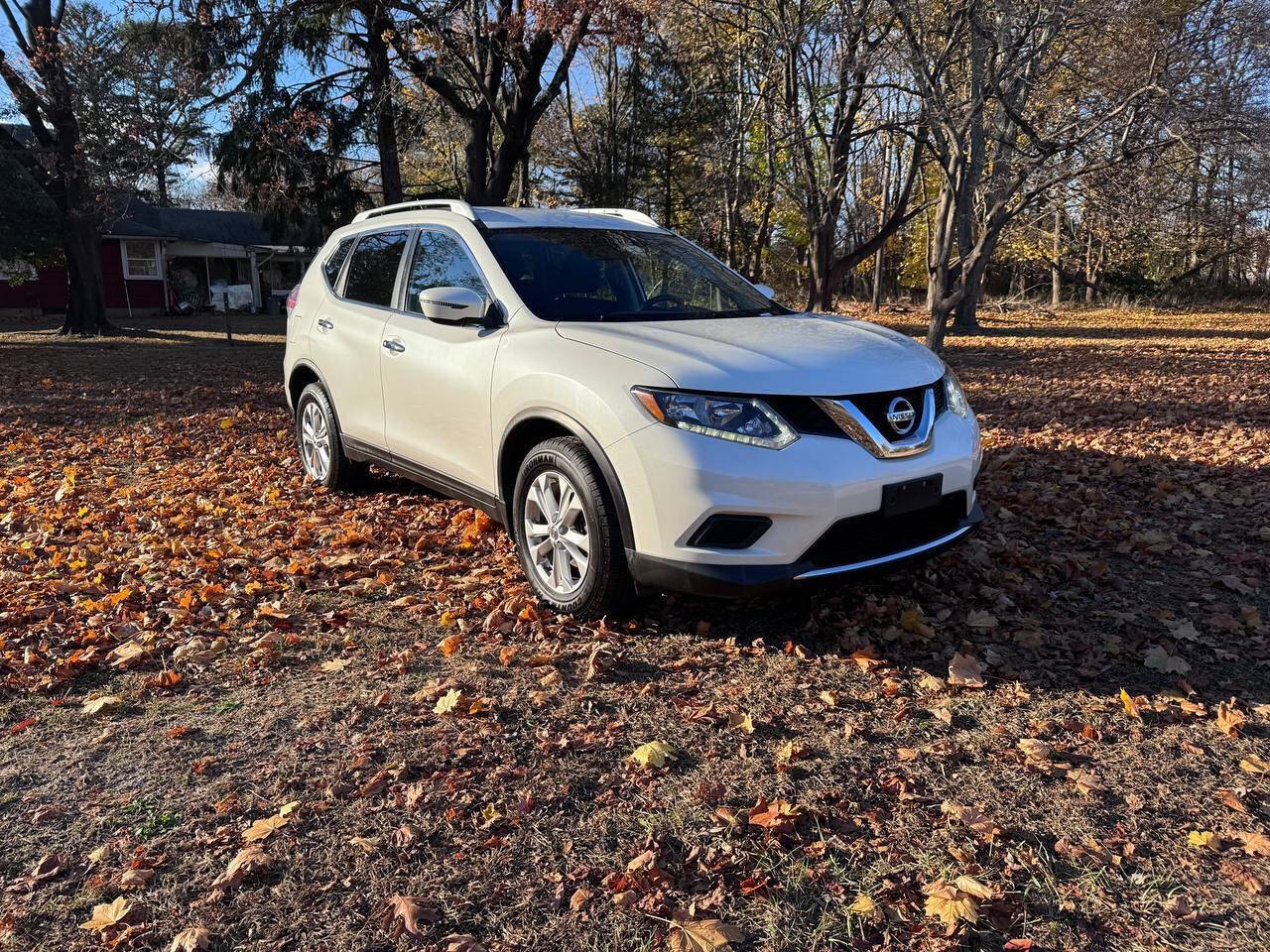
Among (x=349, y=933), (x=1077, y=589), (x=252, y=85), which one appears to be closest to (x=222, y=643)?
(x=349, y=933)

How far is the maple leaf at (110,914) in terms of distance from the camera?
2381 millimetres

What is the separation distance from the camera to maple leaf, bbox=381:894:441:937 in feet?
7.75

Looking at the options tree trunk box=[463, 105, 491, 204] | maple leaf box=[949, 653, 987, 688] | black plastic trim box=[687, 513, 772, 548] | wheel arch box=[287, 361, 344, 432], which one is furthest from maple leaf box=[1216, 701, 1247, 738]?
tree trunk box=[463, 105, 491, 204]

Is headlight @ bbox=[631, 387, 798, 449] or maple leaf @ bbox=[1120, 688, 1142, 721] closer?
maple leaf @ bbox=[1120, 688, 1142, 721]

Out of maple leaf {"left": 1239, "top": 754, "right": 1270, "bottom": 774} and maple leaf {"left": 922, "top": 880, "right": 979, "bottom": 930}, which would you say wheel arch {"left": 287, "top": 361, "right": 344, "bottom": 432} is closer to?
maple leaf {"left": 922, "top": 880, "right": 979, "bottom": 930}

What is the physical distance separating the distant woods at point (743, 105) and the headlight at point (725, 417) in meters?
8.49

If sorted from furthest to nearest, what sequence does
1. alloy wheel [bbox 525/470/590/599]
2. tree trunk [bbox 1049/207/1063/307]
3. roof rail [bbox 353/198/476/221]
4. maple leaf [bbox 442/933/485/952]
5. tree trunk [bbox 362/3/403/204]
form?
tree trunk [bbox 1049/207/1063/307], tree trunk [bbox 362/3/403/204], roof rail [bbox 353/198/476/221], alloy wheel [bbox 525/470/590/599], maple leaf [bbox 442/933/485/952]

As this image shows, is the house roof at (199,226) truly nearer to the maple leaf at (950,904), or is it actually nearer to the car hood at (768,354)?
the car hood at (768,354)

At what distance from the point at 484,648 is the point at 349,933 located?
1729mm

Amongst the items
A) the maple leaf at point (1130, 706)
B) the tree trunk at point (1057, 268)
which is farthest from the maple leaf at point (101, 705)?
the tree trunk at point (1057, 268)

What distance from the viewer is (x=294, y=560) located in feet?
16.9

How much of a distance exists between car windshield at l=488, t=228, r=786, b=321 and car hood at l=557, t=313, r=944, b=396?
259 mm

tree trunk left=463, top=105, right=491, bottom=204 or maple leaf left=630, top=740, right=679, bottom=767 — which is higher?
tree trunk left=463, top=105, right=491, bottom=204

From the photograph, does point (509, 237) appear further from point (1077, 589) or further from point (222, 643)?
point (1077, 589)
